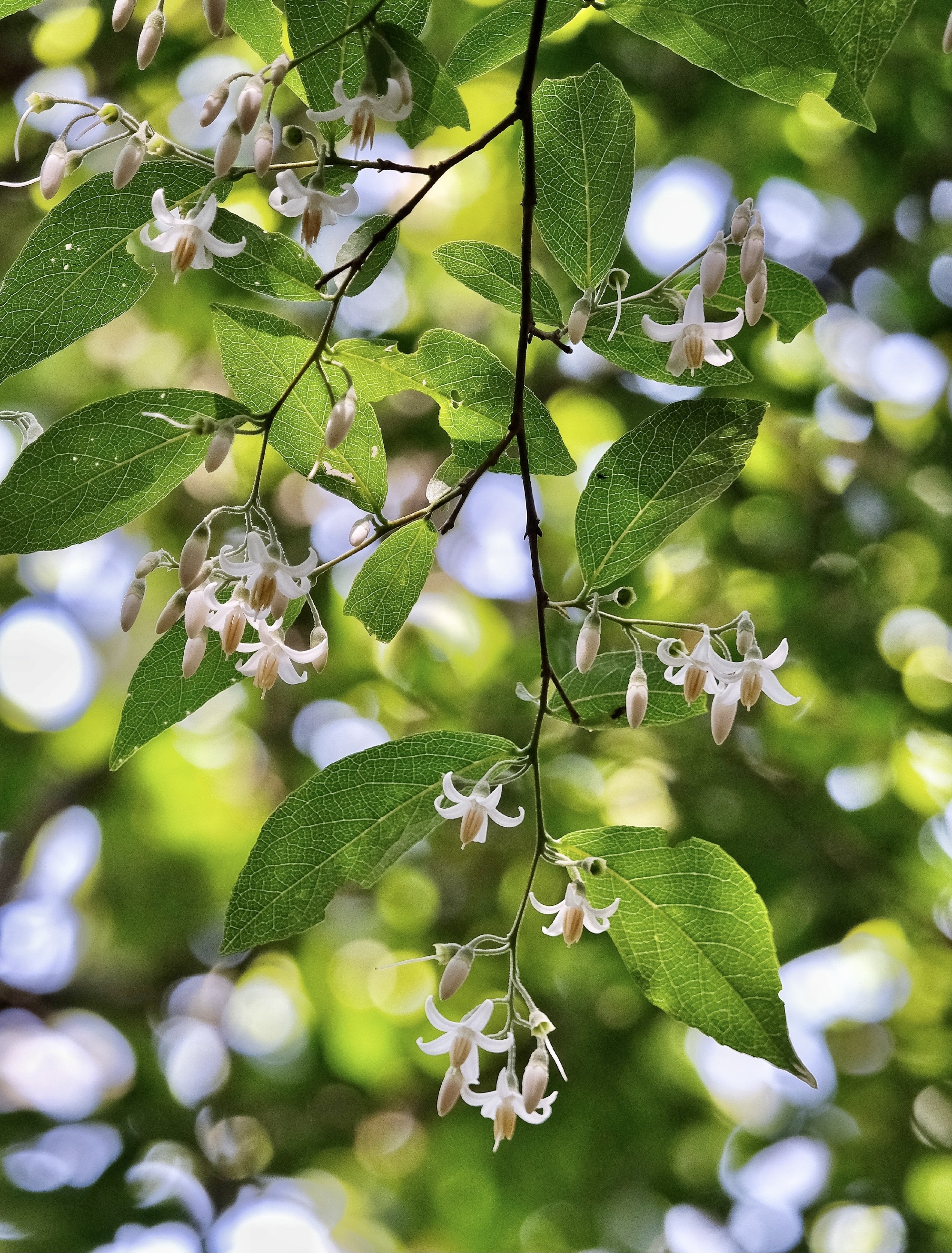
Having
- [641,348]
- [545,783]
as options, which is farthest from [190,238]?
[545,783]

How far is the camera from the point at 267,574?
2.85 ft

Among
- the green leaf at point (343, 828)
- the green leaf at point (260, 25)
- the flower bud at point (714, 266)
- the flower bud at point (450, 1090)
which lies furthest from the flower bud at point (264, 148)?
the flower bud at point (450, 1090)

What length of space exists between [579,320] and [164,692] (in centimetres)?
50

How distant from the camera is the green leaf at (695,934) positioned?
957 mm

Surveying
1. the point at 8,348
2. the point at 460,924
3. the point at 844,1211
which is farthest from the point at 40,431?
the point at 844,1211

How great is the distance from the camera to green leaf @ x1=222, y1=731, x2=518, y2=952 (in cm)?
97

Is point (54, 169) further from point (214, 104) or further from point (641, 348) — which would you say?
point (641, 348)

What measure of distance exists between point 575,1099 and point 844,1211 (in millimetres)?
811

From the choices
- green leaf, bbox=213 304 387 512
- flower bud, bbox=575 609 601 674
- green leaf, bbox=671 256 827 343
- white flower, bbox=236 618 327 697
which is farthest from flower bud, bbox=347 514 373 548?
green leaf, bbox=671 256 827 343

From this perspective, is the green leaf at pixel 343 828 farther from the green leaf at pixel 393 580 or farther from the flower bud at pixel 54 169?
the flower bud at pixel 54 169

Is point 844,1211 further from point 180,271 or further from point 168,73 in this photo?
point 168,73

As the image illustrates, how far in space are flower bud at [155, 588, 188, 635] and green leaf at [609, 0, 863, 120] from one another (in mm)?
584

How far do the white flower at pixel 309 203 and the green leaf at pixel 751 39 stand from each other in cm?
28

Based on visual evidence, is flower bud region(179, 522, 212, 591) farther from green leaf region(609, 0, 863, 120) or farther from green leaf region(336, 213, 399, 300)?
green leaf region(609, 0, 863, 120)
